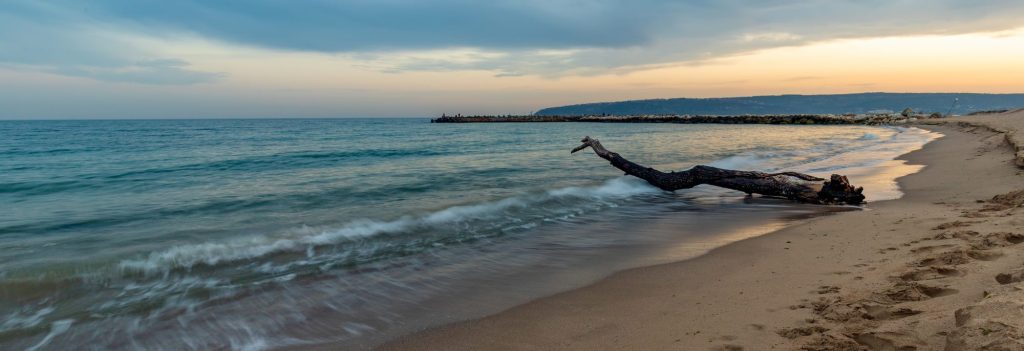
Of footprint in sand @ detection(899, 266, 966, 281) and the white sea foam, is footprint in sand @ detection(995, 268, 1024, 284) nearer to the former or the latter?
footprint in sand @ detection(899, 266, 966, 281)

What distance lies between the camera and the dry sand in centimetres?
294

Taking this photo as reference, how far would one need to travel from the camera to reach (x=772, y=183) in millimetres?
10195

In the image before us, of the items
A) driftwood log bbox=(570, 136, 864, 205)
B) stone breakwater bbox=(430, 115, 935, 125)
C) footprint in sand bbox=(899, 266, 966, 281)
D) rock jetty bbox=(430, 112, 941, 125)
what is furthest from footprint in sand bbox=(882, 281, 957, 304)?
stone breakwater bbox=(430, 115, 935, 125)

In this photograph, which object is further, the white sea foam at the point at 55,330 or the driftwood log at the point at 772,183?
the driftwood log at the point at 772,183

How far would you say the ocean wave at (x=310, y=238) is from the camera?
19.9 ft

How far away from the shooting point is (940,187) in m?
9.84

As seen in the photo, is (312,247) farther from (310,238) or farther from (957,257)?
(957,257)

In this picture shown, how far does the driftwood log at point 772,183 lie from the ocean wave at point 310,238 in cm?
115

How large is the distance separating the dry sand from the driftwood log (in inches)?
105

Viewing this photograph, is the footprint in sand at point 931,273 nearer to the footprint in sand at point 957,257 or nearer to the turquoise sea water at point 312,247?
the footprint in sand at point 957,257

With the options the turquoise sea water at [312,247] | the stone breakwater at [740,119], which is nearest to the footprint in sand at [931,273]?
the turquoise sea water at [312,247]

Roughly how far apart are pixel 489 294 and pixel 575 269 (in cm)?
118

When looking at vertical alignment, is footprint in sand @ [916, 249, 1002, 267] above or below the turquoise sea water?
above

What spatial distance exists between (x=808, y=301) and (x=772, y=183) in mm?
7020
